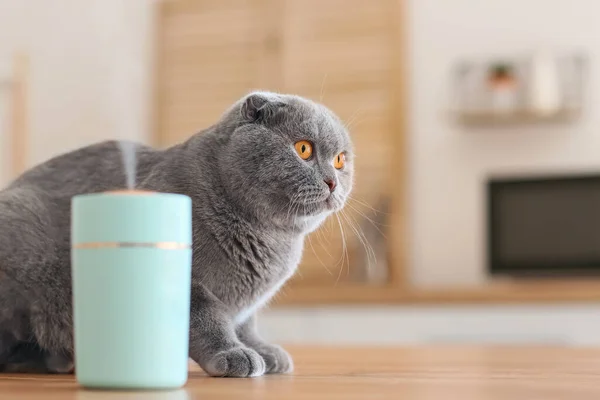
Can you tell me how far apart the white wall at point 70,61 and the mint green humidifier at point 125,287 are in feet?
10.9

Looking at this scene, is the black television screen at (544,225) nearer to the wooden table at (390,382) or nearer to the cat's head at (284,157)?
the wooden table at (390,382)

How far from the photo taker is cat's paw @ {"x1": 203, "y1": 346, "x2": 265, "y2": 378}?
0.82 m

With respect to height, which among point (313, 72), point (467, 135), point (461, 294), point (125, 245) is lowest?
point (461, 294)

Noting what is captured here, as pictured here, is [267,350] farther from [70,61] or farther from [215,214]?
[70,61]

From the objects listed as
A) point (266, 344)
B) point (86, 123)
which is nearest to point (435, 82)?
point (86, 123)

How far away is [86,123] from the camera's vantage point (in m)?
4.09

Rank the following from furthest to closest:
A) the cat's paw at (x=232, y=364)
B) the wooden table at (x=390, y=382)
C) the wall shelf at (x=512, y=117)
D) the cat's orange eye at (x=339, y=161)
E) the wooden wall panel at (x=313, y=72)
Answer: the wooden wall panel at (x=313, y=72) < the wall shelf at (x=512, y=117) < the cat's orange eye at (x=339, y=161) < the cat's paw at (x=232, y=364) < the wooden table at (x=390, y=382)

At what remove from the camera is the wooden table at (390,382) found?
2.10 ft

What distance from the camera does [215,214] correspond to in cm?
89

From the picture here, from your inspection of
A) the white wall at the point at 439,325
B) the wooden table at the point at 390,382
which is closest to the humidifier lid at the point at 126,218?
the wooden table at the point at 390,382

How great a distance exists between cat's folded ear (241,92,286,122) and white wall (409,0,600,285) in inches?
118

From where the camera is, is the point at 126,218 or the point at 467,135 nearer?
the point at 126,218

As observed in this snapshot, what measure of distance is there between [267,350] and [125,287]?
1.09 feet

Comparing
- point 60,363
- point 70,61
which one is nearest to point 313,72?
point 70,61
